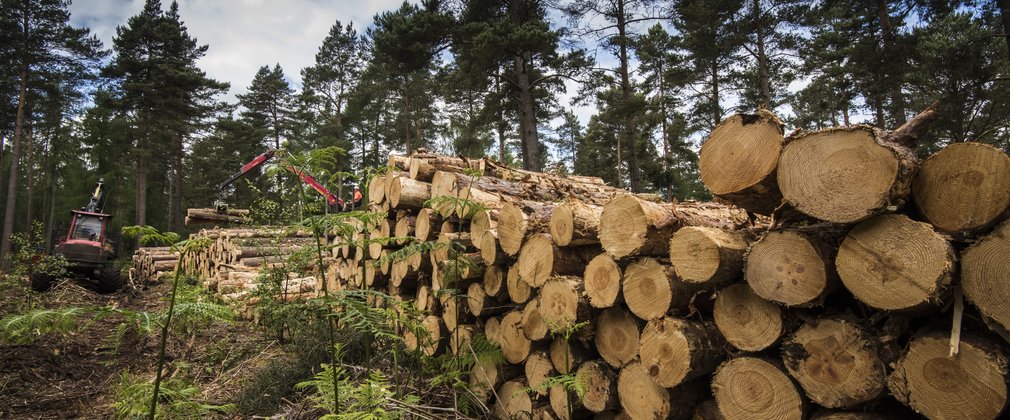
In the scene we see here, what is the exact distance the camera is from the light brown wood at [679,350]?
2.13 m

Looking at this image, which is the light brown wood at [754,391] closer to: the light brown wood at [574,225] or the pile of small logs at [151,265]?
the light brown wood at [574,225]

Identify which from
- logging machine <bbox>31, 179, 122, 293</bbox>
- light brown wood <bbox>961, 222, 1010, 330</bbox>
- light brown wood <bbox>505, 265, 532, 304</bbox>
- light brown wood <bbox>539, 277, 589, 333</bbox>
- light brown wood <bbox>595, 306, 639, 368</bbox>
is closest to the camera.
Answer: light brown wood <bbox>961, 222, 1010, 330</bbox>

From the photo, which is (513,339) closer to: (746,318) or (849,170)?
(746,318)

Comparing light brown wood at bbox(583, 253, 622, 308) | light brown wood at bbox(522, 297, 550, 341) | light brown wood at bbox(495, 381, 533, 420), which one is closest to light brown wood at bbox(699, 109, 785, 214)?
light brown wood at bbox(583, 253, 622, 308)

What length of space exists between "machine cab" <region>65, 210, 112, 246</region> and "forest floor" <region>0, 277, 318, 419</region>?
6300mm

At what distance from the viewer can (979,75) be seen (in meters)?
9.36

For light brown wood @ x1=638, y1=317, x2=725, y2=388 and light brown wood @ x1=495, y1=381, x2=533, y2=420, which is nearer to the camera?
light brown wood @ x1=638, y1=317, x2=725, y2=388

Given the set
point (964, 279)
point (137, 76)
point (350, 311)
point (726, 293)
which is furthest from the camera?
point (137, 76)

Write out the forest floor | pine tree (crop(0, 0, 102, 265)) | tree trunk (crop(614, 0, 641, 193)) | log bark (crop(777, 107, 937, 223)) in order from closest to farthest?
log bark (crop(777, 107, 937, 223)) < the forest floor < tree trunk (crop(614, 0, 641, 193)) < pine tree (crop(0, 0, 102, 265))

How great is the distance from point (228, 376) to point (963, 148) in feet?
18.0

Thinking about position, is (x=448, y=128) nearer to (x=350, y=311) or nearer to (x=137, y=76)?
(x=137, y=76)

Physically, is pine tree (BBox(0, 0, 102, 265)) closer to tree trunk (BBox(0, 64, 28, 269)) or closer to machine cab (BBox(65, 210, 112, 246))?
tree trunk (BBox(0, 64, 28, 269))

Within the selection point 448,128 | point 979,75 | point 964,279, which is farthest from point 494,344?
point 448,128

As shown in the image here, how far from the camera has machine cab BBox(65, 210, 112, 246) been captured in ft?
36.9
